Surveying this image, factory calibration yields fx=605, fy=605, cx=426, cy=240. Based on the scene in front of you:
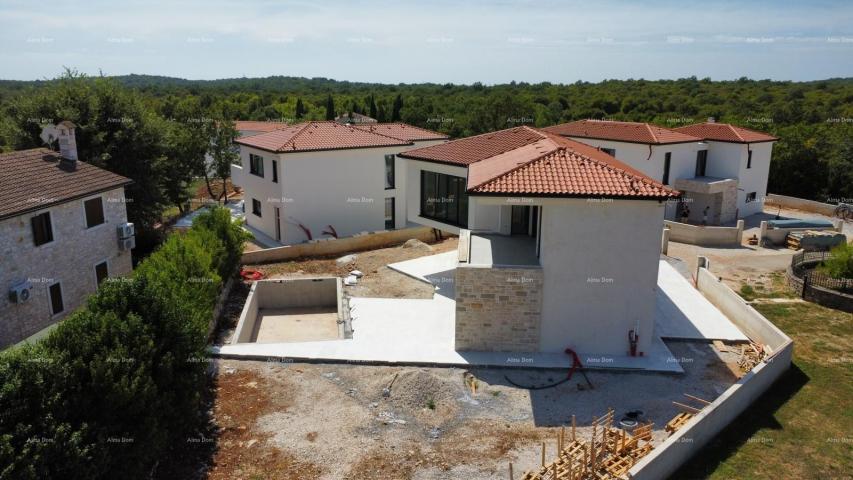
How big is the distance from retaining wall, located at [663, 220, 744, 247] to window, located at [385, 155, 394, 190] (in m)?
16.8

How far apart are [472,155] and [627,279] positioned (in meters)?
9.30

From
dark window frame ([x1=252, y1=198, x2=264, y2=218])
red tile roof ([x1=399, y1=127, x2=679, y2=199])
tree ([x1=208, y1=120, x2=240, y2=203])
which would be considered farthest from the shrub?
tree ([x1=208, y1=120, x2=240, y2=203])

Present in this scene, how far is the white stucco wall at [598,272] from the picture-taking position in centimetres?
1723

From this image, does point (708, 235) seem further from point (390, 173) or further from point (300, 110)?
point (300, 110)

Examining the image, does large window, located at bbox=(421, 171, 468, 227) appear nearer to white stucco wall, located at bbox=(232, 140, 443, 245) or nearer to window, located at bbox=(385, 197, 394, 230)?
white stucco wall, located at bbox=(232, 140, 443, 245)

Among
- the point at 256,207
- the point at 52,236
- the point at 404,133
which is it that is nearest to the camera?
the point at 52,236

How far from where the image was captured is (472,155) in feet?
81.0

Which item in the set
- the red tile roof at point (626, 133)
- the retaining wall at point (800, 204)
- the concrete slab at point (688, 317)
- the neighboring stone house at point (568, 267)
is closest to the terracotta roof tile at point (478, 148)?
the neighboring stone house at point (568, 267)

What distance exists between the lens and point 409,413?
15.1m

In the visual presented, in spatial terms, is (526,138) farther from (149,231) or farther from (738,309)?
(149,231)

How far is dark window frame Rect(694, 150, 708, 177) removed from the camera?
42.0 meters

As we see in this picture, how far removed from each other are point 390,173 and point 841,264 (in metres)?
23.8

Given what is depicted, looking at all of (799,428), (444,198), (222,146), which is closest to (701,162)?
(444,198)

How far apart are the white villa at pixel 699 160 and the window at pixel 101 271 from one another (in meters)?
30.0
